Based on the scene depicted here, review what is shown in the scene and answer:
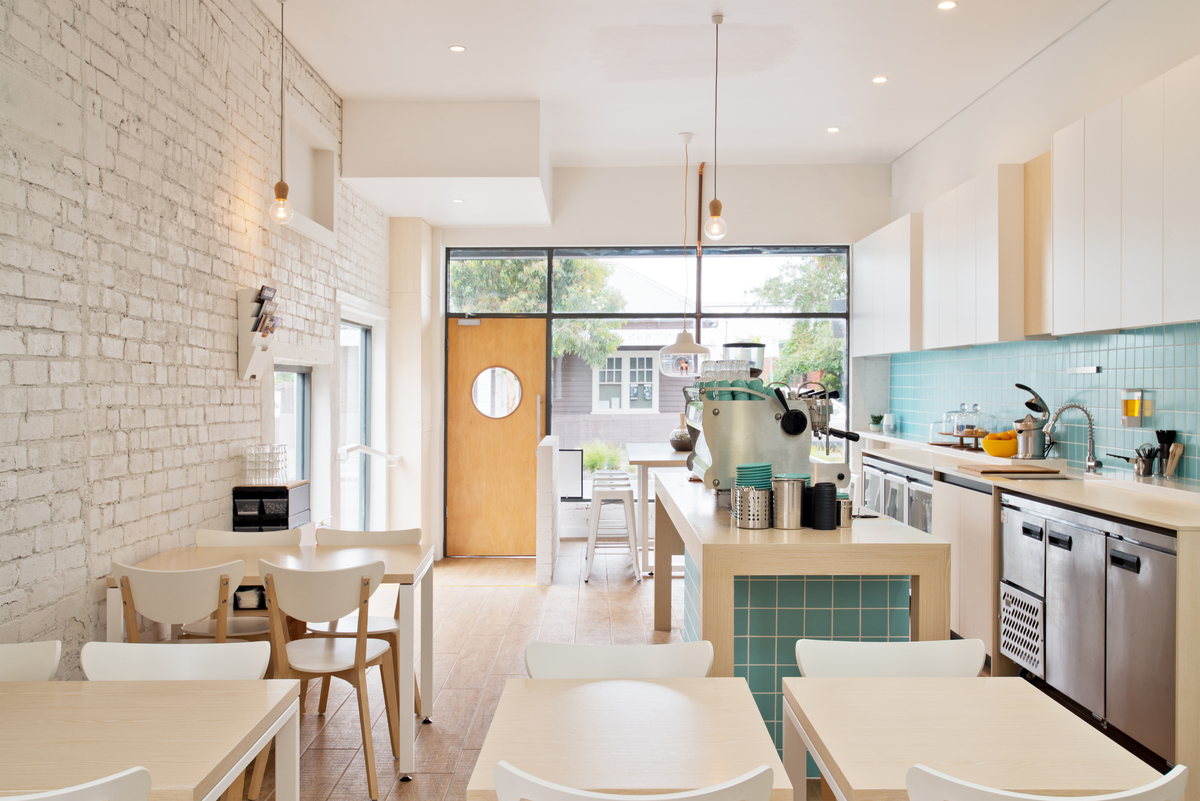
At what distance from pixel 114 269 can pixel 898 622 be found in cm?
308

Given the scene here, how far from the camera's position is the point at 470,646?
4.31 m

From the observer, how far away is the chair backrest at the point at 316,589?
262 cm

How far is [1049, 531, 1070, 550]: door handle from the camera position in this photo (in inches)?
125

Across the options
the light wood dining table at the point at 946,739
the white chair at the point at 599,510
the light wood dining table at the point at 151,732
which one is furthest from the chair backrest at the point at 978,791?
the white chair at the point at 599,510

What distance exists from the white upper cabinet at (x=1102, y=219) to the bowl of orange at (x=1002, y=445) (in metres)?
1.05

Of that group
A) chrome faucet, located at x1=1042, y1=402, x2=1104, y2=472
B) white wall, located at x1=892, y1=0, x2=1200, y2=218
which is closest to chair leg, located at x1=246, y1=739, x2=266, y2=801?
chrome faucet, located at x1=1042, y1=402, x2=1104, y2=472

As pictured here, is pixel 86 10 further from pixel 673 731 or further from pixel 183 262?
pixel 673 731

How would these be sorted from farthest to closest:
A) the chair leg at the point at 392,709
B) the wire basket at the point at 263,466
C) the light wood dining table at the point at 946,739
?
the wire basket at the point at 263,466, the chair leg at the point at 392,709, the light wood dining table at the point at 946,739

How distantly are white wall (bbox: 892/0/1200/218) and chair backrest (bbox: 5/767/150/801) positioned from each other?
14.3 ft

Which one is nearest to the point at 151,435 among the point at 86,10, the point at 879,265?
the point at 86,10

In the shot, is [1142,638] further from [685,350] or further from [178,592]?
[685,350]

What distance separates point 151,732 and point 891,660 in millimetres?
1639

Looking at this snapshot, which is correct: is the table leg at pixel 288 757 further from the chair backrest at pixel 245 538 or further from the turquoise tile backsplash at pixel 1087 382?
the turquoise tile backsplash at pixel 1087 382

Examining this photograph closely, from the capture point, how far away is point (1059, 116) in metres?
4.24
